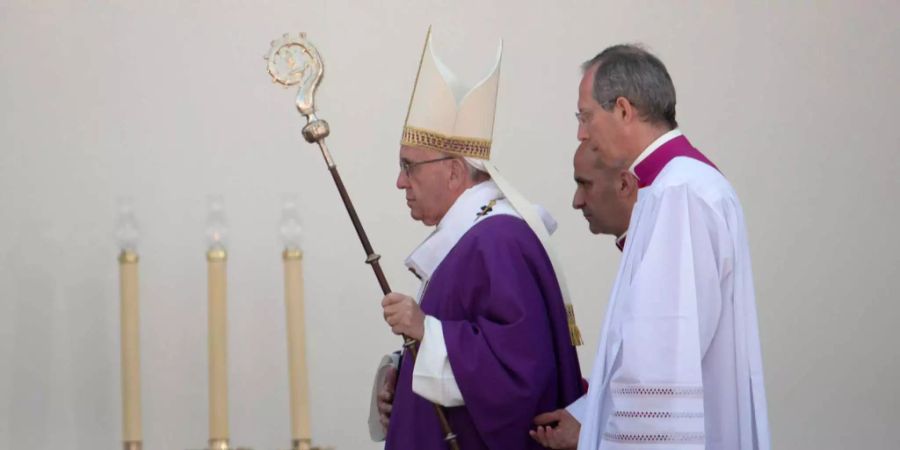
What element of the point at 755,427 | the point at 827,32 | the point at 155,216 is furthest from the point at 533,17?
the point at 755,427

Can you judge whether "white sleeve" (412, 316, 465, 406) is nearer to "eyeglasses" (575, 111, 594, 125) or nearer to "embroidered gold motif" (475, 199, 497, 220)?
"embroidered gold motif" (475, 199, 497, 220)

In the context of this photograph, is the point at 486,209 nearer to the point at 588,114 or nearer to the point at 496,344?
the point at 496,344

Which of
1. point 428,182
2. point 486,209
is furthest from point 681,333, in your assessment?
point 428,182

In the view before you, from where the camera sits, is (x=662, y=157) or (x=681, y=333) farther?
(x=662, y=157)

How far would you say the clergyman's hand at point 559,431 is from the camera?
4.52 metres

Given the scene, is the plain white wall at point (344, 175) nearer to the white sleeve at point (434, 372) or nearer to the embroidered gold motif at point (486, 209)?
the embroidered gold motif at point (486, 209)

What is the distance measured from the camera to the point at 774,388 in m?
6.72

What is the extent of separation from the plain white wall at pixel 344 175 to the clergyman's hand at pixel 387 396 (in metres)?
1.23

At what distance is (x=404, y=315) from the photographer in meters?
4.50

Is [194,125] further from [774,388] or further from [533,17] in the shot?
[774,388]

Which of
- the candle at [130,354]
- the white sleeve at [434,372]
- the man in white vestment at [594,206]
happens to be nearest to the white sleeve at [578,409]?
the man in white vestment at [594,206]


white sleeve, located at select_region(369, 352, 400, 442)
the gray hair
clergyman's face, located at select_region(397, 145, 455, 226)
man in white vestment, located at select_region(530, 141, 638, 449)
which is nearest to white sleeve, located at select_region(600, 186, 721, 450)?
the gray hair

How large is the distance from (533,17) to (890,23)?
1591 millimetres

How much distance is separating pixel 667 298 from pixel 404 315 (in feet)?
3.23
